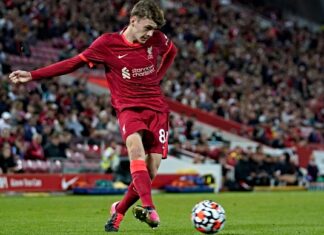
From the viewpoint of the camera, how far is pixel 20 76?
10.2 metres

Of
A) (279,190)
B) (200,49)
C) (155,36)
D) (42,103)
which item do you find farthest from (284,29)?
(155,36)

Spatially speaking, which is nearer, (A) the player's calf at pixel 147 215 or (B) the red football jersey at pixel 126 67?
(A) the player's calf at pixel 147 215

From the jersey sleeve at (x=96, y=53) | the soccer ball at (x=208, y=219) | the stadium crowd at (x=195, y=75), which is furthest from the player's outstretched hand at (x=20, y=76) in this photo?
the stadium crowd at (x=195, y=75)

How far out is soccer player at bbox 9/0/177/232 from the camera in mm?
10234

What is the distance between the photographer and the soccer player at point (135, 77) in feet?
33.6

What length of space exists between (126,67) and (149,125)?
777mm

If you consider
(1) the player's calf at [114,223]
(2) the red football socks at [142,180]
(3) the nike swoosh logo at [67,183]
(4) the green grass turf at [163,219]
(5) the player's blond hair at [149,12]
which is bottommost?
(3) the nike swoosh logo at [67,183]

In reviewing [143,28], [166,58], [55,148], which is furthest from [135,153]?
[55,148]

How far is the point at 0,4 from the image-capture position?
1206 inches

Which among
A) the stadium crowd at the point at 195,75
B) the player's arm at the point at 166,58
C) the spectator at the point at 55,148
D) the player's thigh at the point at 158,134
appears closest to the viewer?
the player's thigh at the point at 158,134

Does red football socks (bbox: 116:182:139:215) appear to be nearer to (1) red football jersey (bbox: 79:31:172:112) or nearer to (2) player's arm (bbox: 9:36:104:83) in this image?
(1) red football jersey (bbox: 79:31:172:112)

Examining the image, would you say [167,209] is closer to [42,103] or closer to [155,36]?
[155,36]

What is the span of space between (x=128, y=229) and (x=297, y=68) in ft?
110

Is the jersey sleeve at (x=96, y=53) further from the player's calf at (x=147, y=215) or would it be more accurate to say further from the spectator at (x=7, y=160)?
the spectator at (x=7, y=160)
